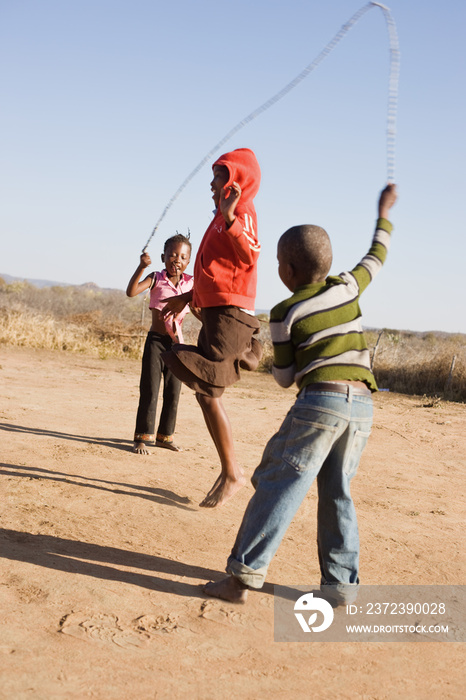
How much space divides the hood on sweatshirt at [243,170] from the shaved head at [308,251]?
3.85 ft

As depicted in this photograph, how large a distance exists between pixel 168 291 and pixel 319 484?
10.5 ft

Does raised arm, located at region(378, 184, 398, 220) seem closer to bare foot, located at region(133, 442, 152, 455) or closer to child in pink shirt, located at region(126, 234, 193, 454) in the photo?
child in pink shirt, located at region(126, 234, 193, 454)

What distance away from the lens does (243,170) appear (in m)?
4.02

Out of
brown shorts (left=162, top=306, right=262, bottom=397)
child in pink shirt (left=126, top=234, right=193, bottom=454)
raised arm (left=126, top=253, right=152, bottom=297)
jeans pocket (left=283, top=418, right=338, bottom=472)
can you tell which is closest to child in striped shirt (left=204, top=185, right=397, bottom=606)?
jeans pocket (left=283, top=418, right=338, bottom=472)

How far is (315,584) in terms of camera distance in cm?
333

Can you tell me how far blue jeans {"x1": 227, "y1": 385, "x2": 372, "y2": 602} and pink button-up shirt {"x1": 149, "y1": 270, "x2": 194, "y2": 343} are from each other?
291cm

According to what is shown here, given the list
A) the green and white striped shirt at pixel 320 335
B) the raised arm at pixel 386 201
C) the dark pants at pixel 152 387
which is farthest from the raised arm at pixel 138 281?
the green and white striped shirt at pixel 320 335

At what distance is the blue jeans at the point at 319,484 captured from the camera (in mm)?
2805

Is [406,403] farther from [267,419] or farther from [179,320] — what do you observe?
[179,320]

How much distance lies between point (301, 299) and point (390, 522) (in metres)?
2.25

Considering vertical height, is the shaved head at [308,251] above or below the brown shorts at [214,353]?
above

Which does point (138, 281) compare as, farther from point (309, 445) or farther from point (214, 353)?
point (309, 445)

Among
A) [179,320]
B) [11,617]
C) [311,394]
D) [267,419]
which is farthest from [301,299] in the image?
[267,419]

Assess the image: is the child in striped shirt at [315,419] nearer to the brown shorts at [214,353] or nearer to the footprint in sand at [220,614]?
the footprint in sand at [220,614]
